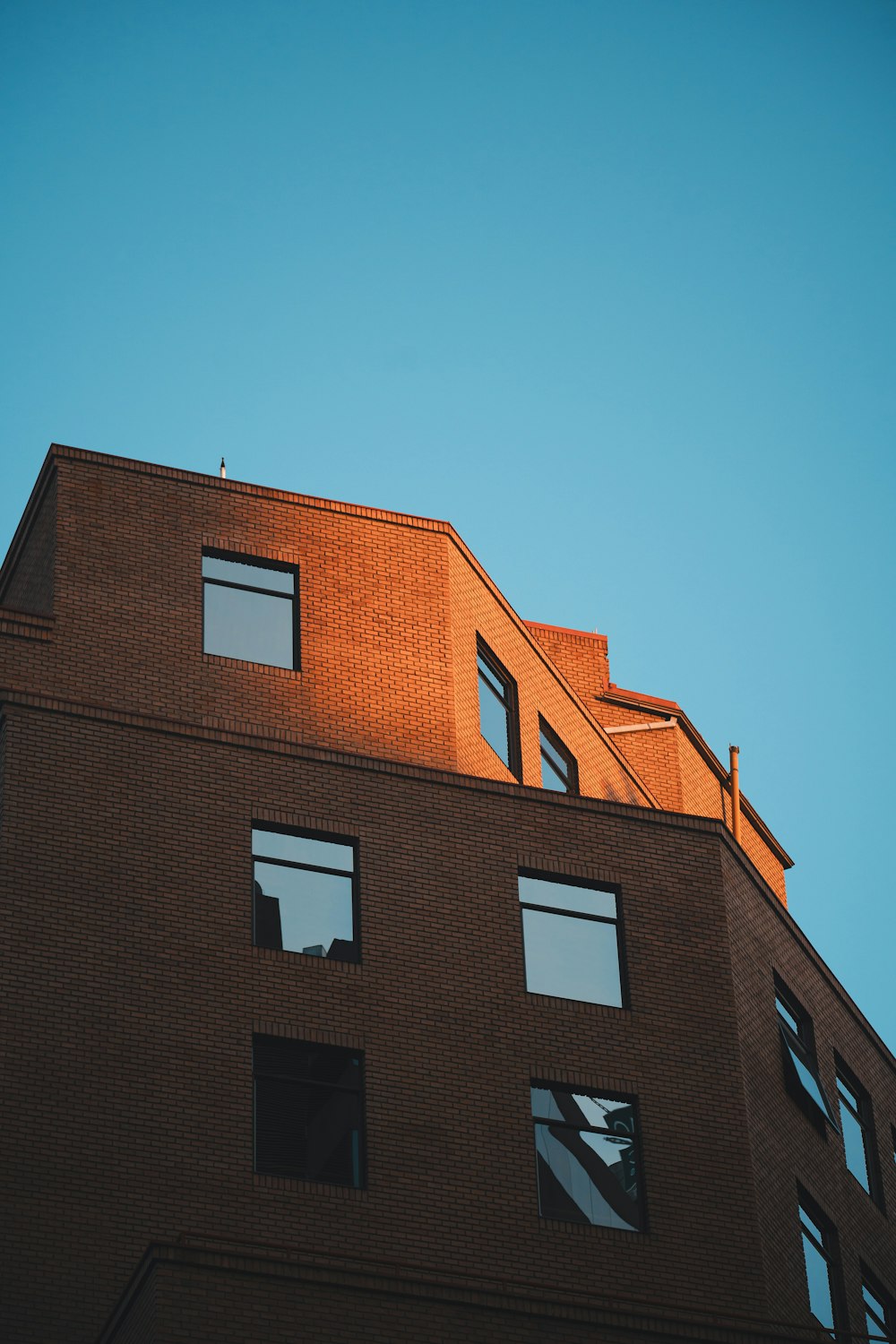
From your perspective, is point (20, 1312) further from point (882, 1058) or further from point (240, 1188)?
point (882, 1058)

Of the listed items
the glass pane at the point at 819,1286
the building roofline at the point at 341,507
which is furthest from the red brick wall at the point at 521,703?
the glass pane at the point at 819,1286

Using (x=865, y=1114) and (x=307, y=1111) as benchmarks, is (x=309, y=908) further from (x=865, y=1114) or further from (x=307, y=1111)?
(x=865, y=1114)

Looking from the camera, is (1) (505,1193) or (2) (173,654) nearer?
(1) (505,1193)

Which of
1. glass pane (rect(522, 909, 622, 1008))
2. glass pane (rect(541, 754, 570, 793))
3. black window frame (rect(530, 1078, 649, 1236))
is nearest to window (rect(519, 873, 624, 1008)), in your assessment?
glass pane (rect(522, 909, 622, 1008))

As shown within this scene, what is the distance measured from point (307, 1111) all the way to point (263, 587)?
8504 mm

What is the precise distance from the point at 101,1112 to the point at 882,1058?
16.4 metres

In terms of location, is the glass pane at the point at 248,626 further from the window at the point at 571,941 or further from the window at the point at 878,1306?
the window at the point at 878,1306

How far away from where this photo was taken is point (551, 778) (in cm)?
3794

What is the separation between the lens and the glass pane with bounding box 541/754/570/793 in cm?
3767

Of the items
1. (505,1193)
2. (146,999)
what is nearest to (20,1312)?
(146,999)

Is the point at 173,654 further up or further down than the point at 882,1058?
further up

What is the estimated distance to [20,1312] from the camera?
28.0m

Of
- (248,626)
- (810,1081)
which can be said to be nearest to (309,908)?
(248,626)

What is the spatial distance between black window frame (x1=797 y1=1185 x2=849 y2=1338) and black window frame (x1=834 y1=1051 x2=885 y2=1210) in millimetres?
2737
